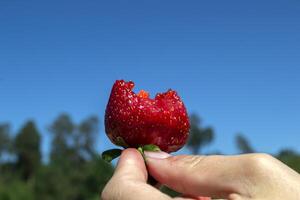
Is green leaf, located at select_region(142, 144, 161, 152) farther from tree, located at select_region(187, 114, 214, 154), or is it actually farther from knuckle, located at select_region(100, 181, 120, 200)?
tree, located at select_region(187, 114, 214, 154)

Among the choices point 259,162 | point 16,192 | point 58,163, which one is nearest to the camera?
point 259,162

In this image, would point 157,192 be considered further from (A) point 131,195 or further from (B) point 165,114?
(B) point 165,114

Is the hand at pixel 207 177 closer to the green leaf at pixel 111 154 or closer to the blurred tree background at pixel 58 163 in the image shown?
the green leaf at pixel 111 154

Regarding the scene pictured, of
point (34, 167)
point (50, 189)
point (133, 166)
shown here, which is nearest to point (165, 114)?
point (133, 166)

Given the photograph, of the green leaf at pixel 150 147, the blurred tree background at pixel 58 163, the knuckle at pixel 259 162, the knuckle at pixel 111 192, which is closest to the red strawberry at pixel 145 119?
the green leaf at pixel 150 147

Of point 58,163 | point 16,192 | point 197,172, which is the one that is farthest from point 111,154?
point 58,163

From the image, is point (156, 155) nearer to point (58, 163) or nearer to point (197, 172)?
point (197, 172)

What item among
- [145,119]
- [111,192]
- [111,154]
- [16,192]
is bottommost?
[16,192]
